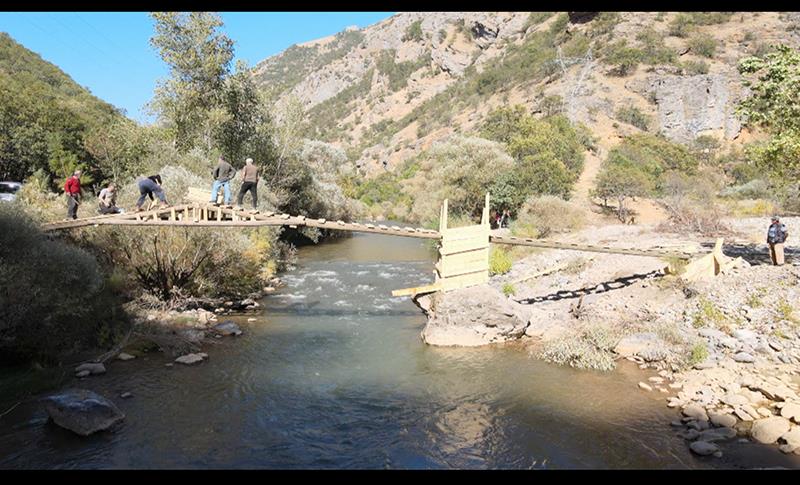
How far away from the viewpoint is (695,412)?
10.4 m

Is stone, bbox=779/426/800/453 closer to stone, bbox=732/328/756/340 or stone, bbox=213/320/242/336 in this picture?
stone, bbox=732/328/756/340

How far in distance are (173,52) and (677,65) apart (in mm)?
61379

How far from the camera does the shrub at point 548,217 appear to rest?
3012 cm

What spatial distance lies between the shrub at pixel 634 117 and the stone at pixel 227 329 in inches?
2294

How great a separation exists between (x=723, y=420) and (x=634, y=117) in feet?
194

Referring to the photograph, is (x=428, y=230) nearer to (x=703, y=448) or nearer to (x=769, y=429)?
Result: (x=703, y=448)

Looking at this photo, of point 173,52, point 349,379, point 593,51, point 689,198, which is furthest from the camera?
point 593,51

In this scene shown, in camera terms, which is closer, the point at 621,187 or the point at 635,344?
the point at 635,344

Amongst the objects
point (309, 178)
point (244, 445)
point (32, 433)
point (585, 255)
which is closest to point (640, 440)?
point (244, 445)

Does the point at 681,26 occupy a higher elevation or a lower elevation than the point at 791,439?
higher

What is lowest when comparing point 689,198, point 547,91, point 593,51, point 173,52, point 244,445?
point 244,445

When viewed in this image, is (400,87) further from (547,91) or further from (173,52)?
(173,52)

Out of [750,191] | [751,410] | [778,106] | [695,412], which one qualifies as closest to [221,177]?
[695,412]

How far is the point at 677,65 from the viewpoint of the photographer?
6512 centimetres
